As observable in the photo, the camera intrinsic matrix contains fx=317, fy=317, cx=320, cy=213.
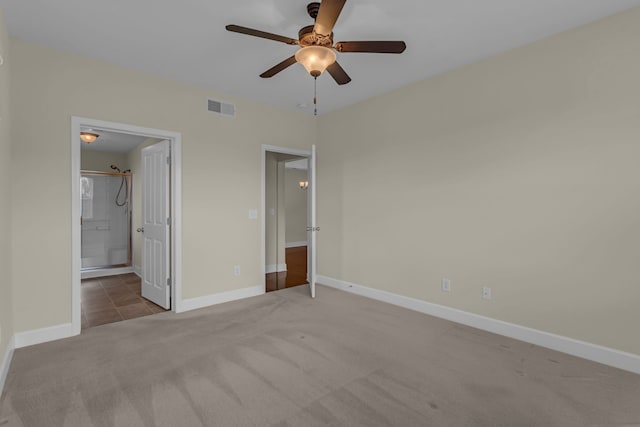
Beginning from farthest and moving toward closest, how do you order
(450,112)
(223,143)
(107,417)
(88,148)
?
(88,148) < (223,143) < (450,112) < (107,417)

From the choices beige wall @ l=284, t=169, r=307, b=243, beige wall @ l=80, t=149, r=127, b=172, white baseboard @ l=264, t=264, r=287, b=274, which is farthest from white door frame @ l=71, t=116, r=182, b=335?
beige wall @ l=284, t=169, r=307, b=243

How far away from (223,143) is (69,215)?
71.1 inches

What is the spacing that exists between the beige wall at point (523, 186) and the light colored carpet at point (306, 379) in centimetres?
48

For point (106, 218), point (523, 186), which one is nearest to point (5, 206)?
point (523, 186)

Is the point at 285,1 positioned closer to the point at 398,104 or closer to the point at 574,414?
the point at 398,104

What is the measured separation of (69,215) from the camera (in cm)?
302

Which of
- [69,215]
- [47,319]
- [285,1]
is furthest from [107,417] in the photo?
[285,1]

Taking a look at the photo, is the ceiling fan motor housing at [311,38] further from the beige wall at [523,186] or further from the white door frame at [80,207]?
the white door frame at [80,207]

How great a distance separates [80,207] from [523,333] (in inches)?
177

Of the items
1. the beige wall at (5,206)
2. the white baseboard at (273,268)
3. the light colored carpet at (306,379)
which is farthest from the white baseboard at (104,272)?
the beige wall at (5,206)

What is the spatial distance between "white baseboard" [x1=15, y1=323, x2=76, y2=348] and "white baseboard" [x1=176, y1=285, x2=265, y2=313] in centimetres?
101

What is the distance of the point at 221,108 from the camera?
4047mm

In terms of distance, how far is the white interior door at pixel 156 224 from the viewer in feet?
12.5

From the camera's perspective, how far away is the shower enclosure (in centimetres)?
625
